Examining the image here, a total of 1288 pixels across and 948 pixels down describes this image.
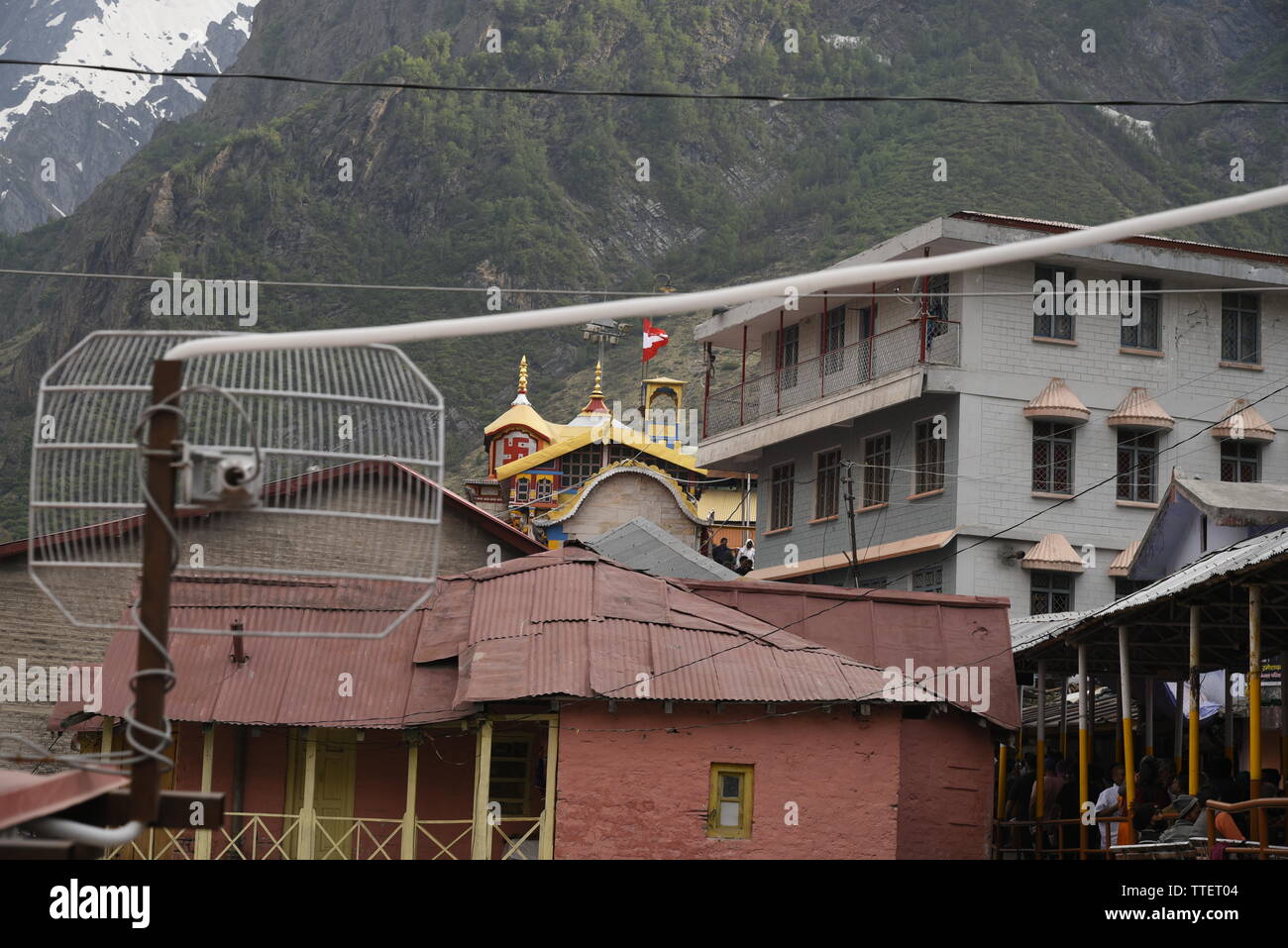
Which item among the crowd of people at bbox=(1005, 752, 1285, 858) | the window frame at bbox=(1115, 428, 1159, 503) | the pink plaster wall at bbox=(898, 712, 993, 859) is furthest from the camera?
the window frame at bbox=(1115, 428, 1159, 503)

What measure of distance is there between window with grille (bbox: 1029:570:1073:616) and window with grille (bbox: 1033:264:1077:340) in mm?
5312

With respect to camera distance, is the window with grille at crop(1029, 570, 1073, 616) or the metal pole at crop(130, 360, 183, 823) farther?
the window with grille at crop(1029, 570, 1073, 616)

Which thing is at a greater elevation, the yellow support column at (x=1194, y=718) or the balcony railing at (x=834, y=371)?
the balcony railing at (x=834, y=371)

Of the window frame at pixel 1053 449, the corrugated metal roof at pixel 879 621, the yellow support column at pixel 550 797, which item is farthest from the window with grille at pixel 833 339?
the yellow support column at pixel 550 797

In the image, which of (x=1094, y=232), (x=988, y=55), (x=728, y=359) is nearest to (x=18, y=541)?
(x=1094, y=232)

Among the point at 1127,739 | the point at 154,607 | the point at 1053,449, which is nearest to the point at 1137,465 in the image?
the point at 1053,449

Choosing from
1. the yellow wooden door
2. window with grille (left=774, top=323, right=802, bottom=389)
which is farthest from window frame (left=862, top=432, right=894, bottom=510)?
the yellow wooden door

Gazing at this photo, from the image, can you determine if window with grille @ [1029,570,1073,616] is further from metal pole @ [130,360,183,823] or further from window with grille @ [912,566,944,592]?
metal pole @ [130,360,183,823]

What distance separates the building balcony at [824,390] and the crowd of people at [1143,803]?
10.5m

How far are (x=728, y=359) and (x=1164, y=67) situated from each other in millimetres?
74103

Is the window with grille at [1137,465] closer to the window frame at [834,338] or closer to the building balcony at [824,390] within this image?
the building balcony at [824,390]

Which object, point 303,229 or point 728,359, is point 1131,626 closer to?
point 728,359

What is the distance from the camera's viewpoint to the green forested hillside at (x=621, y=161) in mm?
129875

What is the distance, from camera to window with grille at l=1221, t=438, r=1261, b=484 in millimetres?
38656
